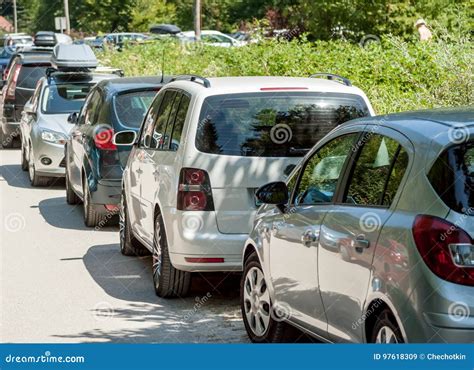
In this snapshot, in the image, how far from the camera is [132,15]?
66562mm

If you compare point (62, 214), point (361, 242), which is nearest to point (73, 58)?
point (62, 214)

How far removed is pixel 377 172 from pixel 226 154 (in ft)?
10.2

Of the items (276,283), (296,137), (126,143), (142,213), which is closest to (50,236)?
(126,143)

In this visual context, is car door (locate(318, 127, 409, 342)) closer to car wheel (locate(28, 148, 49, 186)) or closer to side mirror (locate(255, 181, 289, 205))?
side mirror (locate(255, 181, 289, 205))

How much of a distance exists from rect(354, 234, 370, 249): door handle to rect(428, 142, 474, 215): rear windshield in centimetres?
56

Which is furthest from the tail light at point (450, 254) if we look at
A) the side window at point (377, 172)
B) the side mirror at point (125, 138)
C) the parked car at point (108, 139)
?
the parked car at point (108, 139)

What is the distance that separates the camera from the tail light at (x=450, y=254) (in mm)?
5309

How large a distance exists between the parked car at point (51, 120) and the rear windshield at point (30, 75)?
5.11 m

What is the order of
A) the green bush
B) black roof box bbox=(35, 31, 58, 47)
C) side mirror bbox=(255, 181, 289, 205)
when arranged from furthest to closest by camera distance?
1. black roof box bbox=(35, 31, 58, 47)
2. the green bush
3. side mirror bbox=(255, 181, 289, 205)

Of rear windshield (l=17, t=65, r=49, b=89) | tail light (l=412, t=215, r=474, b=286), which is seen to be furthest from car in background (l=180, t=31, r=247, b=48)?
tail light (l=412, t=215, r=474, b=286)

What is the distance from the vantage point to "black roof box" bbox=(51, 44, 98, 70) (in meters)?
21.6

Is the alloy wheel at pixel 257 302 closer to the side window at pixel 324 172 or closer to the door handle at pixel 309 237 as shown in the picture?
the side window at pixel 324 172

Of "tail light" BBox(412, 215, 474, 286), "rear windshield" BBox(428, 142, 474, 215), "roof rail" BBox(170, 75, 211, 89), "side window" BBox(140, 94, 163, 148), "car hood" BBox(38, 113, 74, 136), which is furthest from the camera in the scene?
"car hood" BBox(38, 113, 74, 136)

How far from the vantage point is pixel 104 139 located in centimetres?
1346
